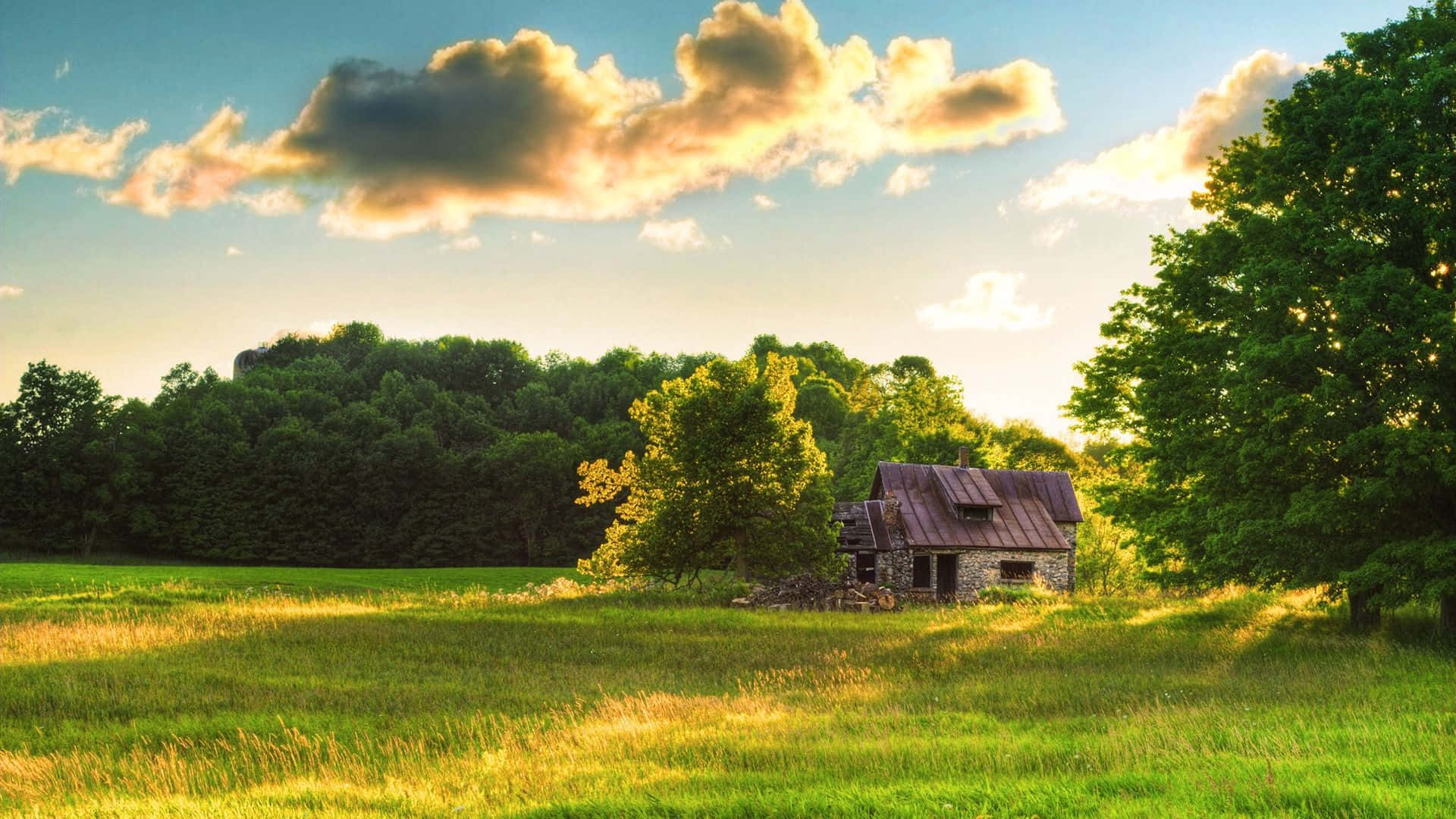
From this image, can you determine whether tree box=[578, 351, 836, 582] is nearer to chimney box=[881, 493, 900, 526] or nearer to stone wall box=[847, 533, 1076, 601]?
chimney box=[881, 493, 900, 526]

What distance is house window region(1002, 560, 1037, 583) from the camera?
44.6m

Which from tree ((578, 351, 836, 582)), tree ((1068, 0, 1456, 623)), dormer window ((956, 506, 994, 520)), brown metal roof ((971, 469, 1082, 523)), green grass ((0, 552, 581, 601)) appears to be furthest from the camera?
brown metal roof ((971, 469, 1082, 523))

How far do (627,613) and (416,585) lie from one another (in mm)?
21998

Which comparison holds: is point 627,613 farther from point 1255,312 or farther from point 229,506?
point 229,506

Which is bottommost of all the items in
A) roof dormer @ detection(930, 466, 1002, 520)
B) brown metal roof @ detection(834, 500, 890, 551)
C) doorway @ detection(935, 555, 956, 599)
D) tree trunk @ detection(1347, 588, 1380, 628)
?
doorway @ detection(935, 555, 956, 599)

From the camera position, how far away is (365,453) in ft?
247

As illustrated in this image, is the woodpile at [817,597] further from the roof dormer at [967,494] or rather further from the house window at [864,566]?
the roof dormer at [967,494]

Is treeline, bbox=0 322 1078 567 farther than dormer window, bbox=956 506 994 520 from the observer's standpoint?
Yes

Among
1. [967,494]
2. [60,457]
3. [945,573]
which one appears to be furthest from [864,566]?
[60,457]

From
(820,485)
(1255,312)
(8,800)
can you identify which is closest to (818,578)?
(820,485)

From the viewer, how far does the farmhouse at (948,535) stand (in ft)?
143

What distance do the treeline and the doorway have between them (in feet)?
52.6

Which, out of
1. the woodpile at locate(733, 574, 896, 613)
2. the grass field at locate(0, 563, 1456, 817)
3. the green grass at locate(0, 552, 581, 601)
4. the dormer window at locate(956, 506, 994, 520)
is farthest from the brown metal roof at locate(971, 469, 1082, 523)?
the green grass at locate(0, 552, 581, 601)

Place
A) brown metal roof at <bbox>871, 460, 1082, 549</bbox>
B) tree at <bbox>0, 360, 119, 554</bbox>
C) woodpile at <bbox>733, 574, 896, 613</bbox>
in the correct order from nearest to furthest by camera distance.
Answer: woodpile at <bbox>733, 574, 896, 613</bbox>, brown metal roof at <bbox>871, 460, 1082, 549</bbox>, tree at <bbox>0, 360, 119, 554</bbox>
